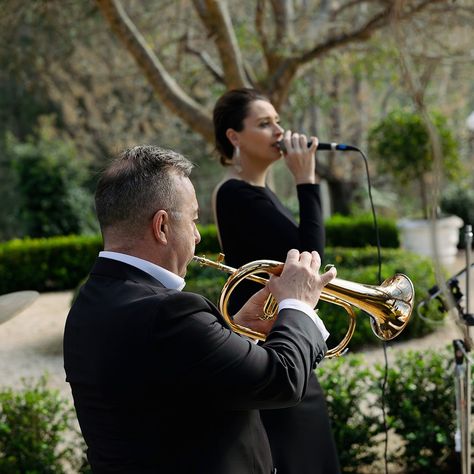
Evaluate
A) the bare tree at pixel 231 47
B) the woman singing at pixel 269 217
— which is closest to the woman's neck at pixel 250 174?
the woman singing at pixel 269 217

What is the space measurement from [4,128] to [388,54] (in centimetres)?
A: 1366

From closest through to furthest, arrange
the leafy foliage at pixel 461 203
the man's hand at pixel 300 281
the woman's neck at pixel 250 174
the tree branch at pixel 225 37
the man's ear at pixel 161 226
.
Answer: the man's ear at pixel 161 226 → the man's hand at pixel 300 281 → the woman's neck at pixel 250 174 → the tree branch at pixel 225 37 → the leafy foliage at pixel 461 203

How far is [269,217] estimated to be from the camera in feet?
10.4

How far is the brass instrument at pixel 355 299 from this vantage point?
227 centimetres

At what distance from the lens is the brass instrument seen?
227 centimetres

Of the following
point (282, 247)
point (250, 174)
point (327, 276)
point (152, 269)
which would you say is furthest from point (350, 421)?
point (152, 269)

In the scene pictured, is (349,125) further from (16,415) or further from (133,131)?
(16,415)

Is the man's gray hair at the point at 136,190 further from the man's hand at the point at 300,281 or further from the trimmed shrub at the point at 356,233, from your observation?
the trimmed shrub at the point at 356,233

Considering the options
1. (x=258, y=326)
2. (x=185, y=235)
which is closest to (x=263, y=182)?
(x=258, y=326)

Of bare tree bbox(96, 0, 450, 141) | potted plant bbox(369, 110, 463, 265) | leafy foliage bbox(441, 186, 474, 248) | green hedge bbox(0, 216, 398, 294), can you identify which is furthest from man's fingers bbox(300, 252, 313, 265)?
leafy foliage bbox(441, 186, 474, 248)

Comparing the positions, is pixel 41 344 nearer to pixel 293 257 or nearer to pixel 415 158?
pixel 293 257

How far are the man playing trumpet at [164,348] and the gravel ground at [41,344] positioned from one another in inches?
202

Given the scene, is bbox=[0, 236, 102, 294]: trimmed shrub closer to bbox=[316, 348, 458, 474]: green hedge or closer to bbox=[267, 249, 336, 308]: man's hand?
bbox=[316, 348, 458, 474]: green hedge

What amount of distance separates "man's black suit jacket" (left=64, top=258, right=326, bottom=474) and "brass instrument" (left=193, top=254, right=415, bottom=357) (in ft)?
1.17
